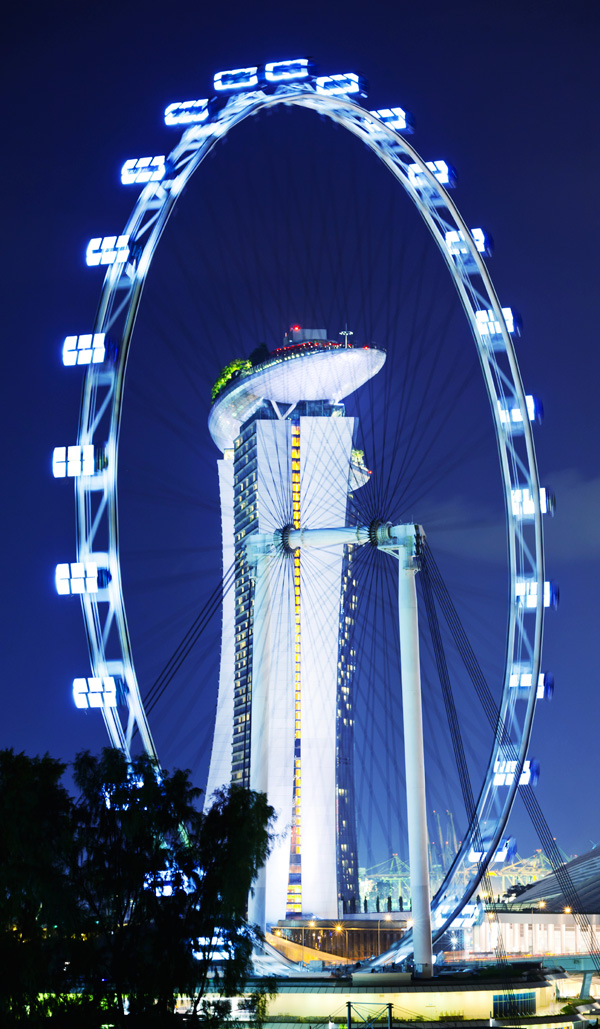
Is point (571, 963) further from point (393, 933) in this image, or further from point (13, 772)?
point (13, 772)

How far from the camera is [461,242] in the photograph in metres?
43.8

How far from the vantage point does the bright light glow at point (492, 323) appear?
43.5 metres

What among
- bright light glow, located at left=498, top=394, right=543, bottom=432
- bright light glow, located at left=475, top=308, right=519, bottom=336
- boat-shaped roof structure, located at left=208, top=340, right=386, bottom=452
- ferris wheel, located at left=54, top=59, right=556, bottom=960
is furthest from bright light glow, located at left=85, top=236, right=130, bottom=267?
boat-shaped roof structure, located at left=208, top=340, right=386, bottom=452

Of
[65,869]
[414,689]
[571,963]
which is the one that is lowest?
[571,963]

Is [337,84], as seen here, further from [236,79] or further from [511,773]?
[511,773]

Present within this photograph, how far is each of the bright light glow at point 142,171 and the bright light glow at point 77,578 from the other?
1244 centimetres

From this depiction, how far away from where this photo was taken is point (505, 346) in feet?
143

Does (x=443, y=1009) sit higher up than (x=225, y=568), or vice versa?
(x=225, y=568)

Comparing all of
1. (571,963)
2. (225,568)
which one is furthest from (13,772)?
(225,568)

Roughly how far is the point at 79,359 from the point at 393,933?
42726mm

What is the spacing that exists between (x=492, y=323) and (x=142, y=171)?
41.3ft

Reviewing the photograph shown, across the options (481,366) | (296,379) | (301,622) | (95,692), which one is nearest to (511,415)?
(481,366)

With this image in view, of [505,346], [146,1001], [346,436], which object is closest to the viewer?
[146,1001]

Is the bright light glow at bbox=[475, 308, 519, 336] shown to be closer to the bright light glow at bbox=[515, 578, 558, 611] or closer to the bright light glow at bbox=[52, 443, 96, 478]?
the bright light glow at bbox=[515, 578, 558, 611]
